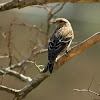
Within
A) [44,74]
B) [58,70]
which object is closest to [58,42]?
[44,74]

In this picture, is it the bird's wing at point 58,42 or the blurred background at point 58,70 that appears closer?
the bird's wing at point 58,42

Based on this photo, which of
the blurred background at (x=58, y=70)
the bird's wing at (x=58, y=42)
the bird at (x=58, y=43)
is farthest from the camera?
the blurred background at (x=58, y=70)

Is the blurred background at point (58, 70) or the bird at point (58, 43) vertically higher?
the bird at point (58, 43)

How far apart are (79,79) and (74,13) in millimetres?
4339

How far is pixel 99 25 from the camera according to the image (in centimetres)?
1029

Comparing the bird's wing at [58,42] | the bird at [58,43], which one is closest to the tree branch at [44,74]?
the bird at [58,43]

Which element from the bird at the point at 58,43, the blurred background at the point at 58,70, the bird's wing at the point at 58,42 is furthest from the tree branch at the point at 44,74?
the blurred background at the point at 58,70

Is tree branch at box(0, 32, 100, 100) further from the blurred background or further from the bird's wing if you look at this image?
the blurred background

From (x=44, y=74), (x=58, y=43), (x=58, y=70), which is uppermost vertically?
(x=58, y=43)

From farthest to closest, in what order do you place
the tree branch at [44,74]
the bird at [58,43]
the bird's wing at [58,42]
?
the bird's wing at [58,42] < the bird at [58,43] < the tree branch at [44,74]

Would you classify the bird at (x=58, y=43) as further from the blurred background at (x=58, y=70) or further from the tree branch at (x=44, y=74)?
the blurred background at (x=58, y=70)

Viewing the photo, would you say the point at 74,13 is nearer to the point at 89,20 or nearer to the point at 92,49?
the point at 89,20

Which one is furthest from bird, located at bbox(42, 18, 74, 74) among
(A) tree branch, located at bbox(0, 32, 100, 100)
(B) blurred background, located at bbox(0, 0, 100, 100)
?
(B) blurred background, located at bbox(0, 0, 100, 100)

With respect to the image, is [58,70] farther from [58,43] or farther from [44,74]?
[44,74]
